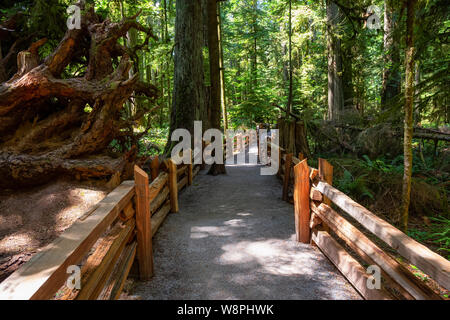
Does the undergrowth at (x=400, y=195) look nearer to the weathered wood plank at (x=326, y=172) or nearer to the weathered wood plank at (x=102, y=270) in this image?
the weathered wood plank at (x=326, y=172)

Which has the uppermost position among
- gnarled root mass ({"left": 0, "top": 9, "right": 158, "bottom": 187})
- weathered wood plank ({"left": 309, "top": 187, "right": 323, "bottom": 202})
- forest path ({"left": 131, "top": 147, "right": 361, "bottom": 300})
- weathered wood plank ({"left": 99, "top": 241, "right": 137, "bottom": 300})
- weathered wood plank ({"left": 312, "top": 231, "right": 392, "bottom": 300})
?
gnarled root mass ({"left": 0, "top": 9, "right": 158, "bottom": 187})

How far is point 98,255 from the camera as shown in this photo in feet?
9.32

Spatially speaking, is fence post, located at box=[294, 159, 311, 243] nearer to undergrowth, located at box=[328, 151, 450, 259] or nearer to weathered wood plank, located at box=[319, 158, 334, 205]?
weathered wood plank, located at box=[319, 158, 334, 205]

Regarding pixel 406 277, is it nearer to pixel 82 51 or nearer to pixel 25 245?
pixel 25 245

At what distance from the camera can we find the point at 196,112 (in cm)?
1032

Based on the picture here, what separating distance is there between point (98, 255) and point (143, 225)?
1063mm

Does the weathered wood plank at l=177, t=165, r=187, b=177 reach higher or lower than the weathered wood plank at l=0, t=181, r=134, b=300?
lower

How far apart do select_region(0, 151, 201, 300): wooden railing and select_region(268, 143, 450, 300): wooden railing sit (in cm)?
233

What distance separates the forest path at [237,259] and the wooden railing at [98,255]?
47 centimetres

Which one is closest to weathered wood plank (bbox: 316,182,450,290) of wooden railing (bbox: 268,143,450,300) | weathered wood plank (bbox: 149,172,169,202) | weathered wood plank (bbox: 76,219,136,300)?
wooden railing (bbox: 268,143,450,300)

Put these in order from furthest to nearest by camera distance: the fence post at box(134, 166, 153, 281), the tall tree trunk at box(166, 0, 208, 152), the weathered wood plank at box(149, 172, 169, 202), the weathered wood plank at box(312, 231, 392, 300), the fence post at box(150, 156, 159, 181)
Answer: the tall tree trunk at box(166, 0, 208, 152)
the fence post at box(150, 156, 159, 181)
the weathered wood plank at box(149, 172, 169, 202)
the fence post at box(134, 166, 153, 281)
the weathered wood plank at box(312, 231, 392, 300)

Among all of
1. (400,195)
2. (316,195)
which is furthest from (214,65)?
(316,195)

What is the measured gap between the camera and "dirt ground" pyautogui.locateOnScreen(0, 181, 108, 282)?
4480 mm

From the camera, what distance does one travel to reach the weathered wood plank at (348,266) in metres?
3.05
